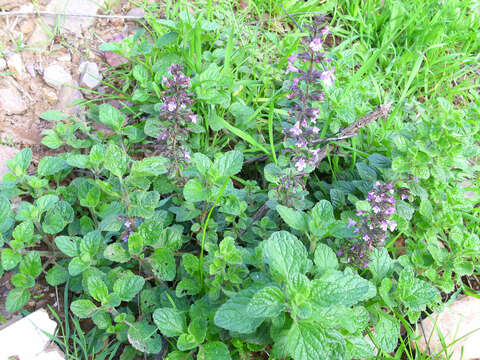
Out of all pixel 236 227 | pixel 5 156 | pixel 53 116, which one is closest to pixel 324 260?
pixel 236 227

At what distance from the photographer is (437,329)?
2.48 m

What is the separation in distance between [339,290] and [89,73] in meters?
2.76

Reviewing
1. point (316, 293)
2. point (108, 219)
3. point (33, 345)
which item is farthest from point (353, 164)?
point (33, 345)

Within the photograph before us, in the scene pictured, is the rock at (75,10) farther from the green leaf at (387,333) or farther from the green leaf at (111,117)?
the green leaf at (387,333)

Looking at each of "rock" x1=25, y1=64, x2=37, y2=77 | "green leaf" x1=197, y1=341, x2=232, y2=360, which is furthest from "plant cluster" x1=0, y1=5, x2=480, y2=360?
"rock" x1=25, y1=64, x2=37, y2=77

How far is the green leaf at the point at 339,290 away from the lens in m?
1.72

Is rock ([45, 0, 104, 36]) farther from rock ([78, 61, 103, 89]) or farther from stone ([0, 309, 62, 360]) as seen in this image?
stone ([0, 309, 62, 360])

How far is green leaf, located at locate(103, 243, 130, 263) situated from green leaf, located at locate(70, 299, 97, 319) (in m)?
0.26

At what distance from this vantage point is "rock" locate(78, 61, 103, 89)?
11.2 ft

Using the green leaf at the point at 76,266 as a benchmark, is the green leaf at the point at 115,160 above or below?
above

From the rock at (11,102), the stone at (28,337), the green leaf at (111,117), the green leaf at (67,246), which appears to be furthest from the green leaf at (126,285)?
the rock at (11,102)

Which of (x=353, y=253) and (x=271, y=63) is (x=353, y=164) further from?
(x=271, y=63)

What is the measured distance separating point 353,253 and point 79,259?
5.10 ft

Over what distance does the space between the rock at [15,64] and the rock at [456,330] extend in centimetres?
354
